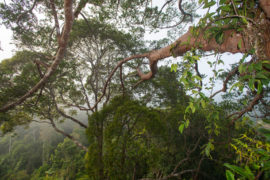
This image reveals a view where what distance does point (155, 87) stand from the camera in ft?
A: 15.6

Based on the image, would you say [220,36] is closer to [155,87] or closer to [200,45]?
[200,45]

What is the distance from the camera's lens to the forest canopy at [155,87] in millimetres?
666

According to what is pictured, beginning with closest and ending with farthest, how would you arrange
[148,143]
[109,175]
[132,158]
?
[109,175] < [132,158] < [148,143]

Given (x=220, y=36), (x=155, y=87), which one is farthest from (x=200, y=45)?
(x=155, y=87)

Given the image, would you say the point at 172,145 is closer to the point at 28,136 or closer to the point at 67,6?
the point at 67,6

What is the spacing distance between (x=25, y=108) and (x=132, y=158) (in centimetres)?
390

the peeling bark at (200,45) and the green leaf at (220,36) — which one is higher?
the peeling bark at (200,45)

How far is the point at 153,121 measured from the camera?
1791 mm

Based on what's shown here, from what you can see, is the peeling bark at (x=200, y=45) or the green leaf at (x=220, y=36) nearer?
the green leaf at (x=220, y=36)

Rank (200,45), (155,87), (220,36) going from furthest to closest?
1. (155,87)
2. (200,45)
3. (220,36)

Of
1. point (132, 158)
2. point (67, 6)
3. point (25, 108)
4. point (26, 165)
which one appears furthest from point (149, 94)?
point (26, 165)

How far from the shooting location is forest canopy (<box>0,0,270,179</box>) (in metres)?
0.67

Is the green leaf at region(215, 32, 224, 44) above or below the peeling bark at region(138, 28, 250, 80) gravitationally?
below

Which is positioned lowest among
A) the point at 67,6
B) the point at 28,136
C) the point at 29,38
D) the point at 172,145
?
the point at 28,136
